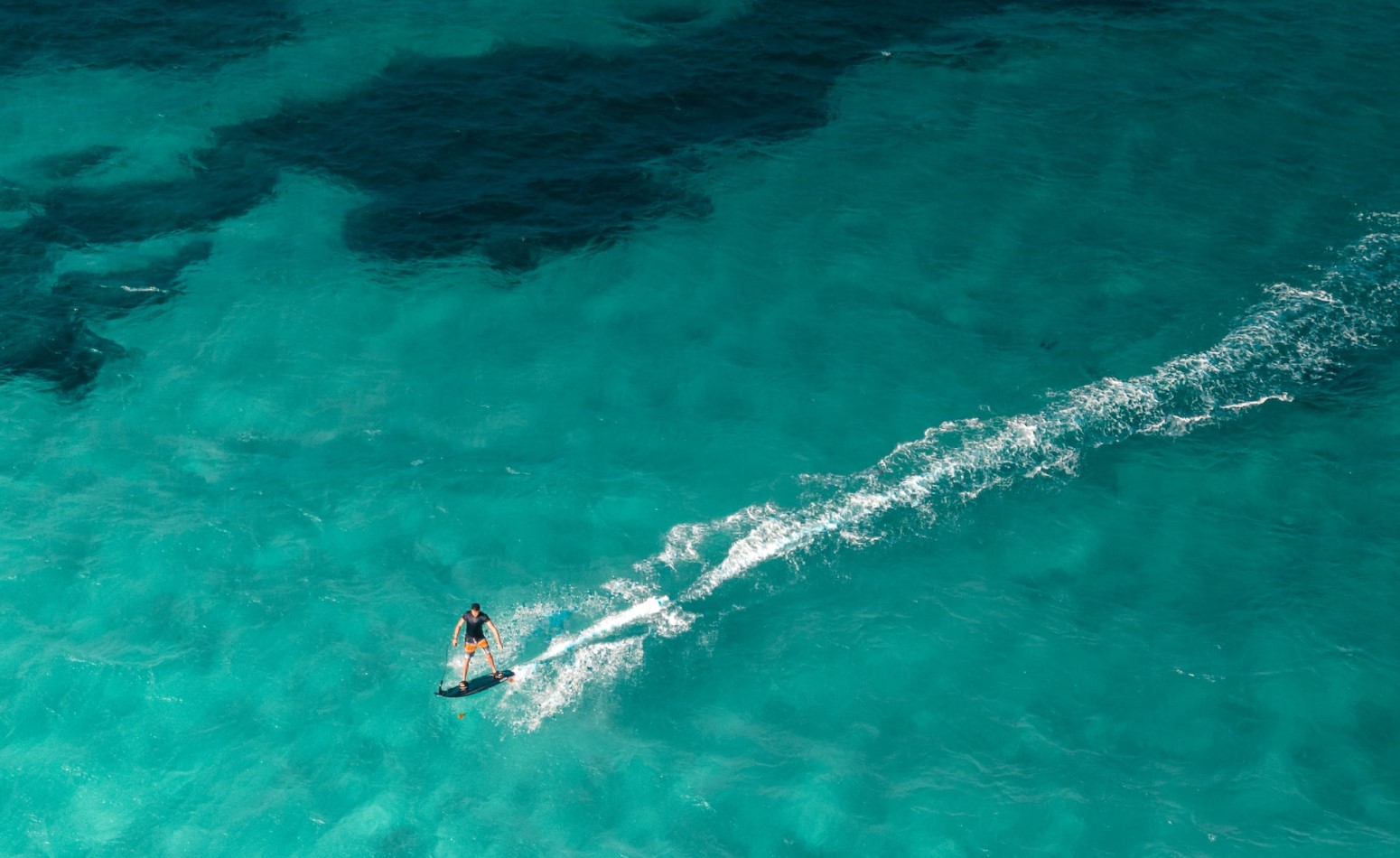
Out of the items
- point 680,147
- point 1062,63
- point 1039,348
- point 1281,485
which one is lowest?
point 1281,485

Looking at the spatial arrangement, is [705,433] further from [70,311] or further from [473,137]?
[70,311]

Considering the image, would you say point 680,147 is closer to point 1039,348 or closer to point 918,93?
point 918,93

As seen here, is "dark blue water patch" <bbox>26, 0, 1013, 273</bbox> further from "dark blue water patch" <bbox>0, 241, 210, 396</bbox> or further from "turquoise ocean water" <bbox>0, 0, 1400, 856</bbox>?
"dark blue water patch" <bbox>0, 241, 210, 396</bbox>

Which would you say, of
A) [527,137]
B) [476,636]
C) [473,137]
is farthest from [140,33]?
[476,636]

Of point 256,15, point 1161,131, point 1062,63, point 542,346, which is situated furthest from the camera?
point 256,15

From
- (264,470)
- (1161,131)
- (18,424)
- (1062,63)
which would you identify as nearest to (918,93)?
(1062,63)

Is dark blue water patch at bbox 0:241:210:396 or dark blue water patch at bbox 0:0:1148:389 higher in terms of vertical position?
dark blue water patch at bbox 0:0:1148:389

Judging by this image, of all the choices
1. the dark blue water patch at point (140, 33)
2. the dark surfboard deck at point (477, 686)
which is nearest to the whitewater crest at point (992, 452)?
the dark surfboard deck at point (477, 686)

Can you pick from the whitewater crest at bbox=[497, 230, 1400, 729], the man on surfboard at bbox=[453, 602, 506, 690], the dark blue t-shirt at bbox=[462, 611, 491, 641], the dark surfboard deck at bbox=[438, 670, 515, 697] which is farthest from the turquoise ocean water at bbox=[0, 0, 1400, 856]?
the dark blue t-shirt at bbox=[462, 611, 491, 641]
